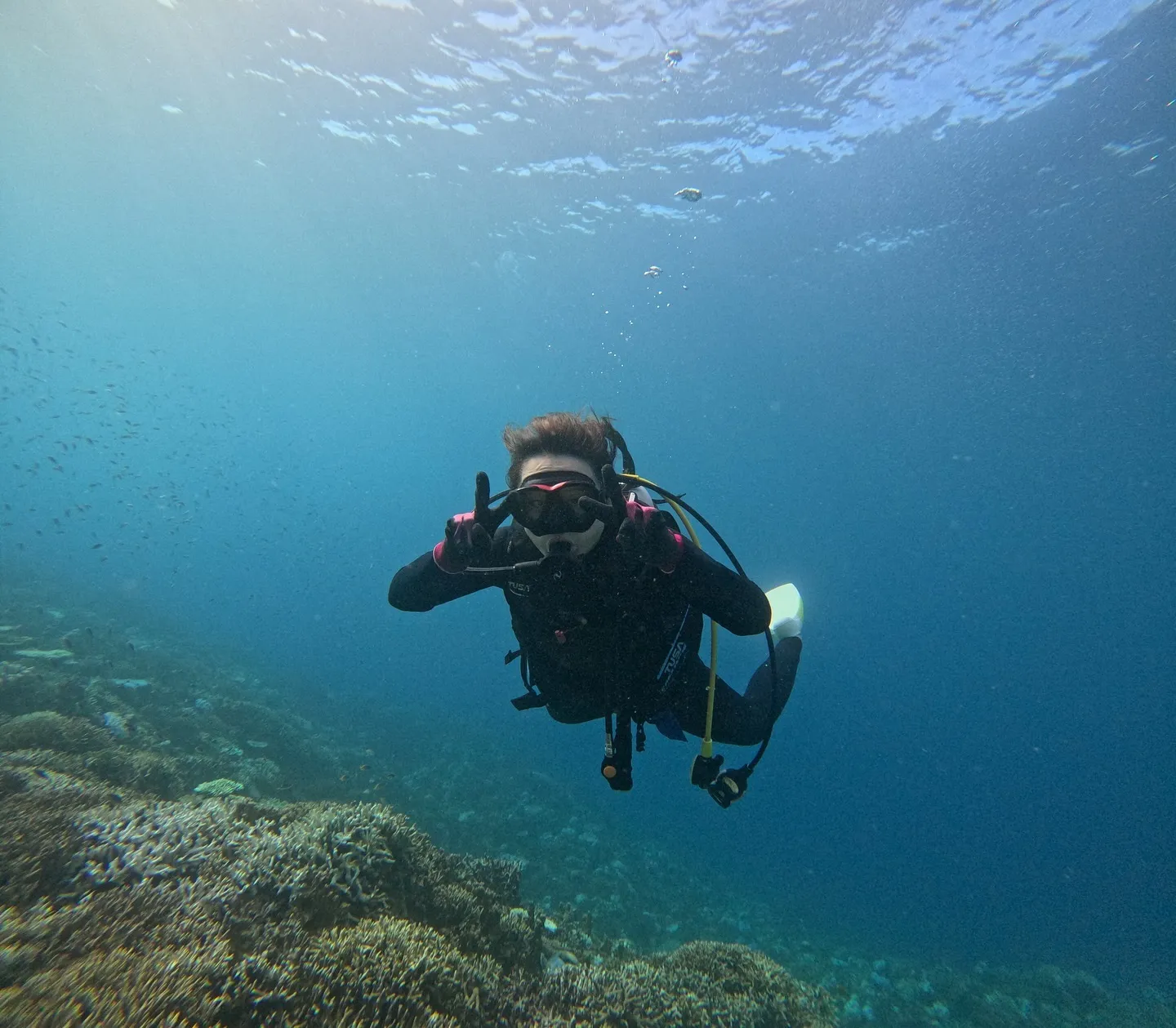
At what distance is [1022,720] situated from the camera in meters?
83.5

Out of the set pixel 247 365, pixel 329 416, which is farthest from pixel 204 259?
pixel 329 416

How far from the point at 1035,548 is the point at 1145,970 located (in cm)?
11949

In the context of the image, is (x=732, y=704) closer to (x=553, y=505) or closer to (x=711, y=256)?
(x=553, y=505)

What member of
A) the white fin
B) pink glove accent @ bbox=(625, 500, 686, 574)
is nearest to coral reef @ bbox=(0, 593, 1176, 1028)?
pink glove accent @ bbox=(625, 500, 686, 574)

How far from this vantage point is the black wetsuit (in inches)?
132

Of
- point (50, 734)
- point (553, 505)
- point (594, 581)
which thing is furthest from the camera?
point (50, 734)

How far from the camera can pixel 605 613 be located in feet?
11.4

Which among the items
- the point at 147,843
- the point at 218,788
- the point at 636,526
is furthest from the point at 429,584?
the point at 218,788

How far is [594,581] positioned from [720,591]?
833 mm

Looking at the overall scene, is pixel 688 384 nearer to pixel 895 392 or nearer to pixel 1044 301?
pixel 895 392

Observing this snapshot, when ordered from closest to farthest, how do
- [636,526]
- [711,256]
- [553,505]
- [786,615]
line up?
1. [636,526]
2. [553,505]
3. [786,615]
4. [711,256]

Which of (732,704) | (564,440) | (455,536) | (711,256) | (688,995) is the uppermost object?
(711,256)

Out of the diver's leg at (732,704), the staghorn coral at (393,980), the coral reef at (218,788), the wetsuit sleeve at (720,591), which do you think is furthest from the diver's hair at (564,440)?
the coral reef at (218,788)

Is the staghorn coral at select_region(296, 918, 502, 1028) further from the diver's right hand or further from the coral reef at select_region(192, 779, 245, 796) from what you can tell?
the coral reef at select_region(192, 779, 245, 796)
